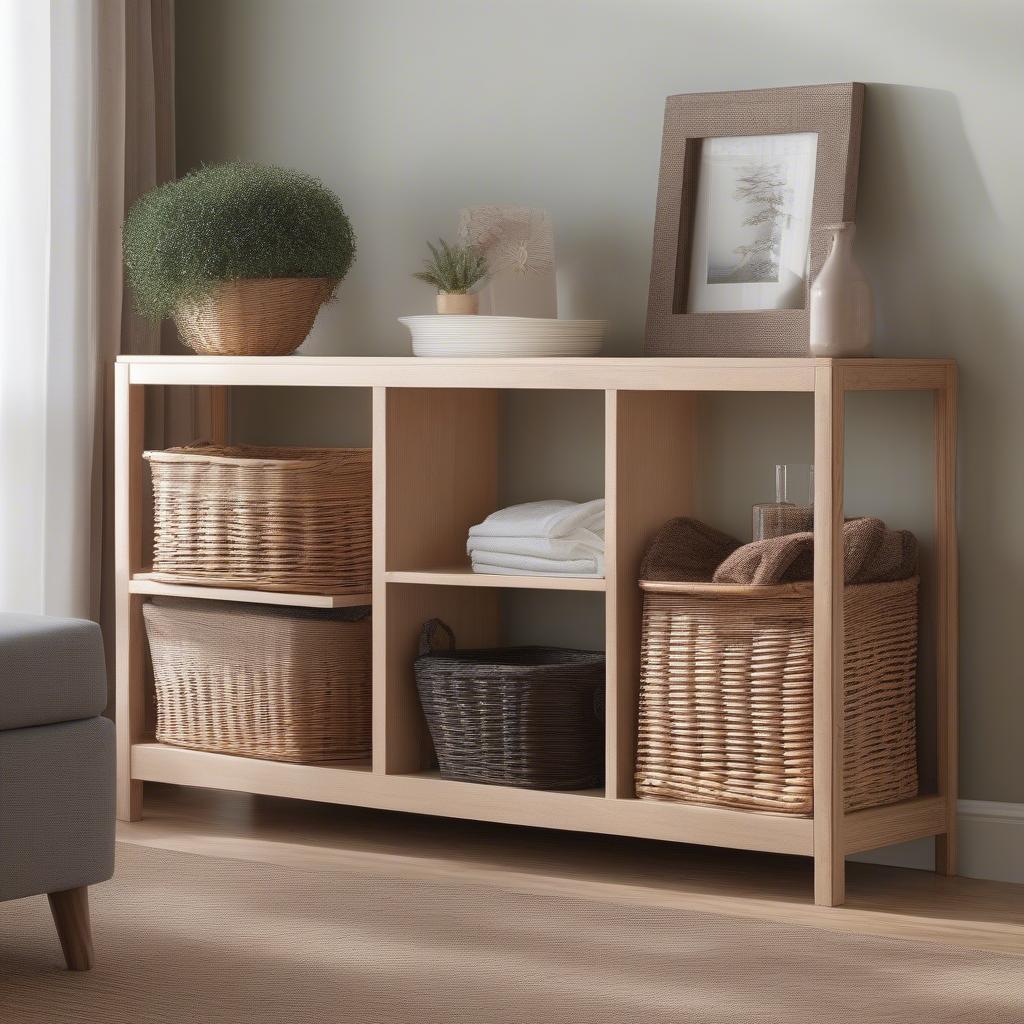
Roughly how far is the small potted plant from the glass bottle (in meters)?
0.65

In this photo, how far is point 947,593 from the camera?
292 cm

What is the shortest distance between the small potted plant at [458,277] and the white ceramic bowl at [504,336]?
0.21ft

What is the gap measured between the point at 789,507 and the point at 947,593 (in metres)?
0.30

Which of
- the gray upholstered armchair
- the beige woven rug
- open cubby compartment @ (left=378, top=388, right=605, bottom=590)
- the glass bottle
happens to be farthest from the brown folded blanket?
the gray upholstered armchair

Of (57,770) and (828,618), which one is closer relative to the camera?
(57,770)

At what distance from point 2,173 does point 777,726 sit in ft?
5.84

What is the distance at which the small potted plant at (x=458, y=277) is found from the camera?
318 cm

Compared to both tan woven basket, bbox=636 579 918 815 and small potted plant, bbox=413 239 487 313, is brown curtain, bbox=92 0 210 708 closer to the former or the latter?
small potted plant, bbox=413 239 487 313

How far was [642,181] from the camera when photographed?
3.25 m

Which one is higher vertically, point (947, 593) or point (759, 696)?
point (947, 593)

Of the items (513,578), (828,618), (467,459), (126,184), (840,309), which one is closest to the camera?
(828,618)

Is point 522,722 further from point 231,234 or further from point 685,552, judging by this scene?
point 231,234

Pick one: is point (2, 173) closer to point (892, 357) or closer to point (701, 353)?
point (701, 353)

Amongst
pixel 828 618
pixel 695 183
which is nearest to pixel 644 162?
pixel 695 183
